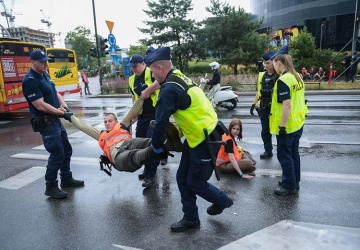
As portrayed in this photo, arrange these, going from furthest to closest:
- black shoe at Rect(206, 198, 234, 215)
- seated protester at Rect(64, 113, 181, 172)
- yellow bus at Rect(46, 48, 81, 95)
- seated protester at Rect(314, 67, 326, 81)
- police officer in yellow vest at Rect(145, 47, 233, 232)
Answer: seated protester at Rect(314, 67, 326, 81) → yellow bus at Rect(46, 48, 81, 95) → black shoe at Rect(206, 198, 234, 215) → seated protester at Rect(64, 113, 181, 172) → police officer in yellow vest at Rect(145, 47, 233, 232)

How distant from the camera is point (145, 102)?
4.88m

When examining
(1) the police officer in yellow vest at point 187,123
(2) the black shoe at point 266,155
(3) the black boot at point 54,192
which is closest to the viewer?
(1) the police officer in yellow vest at point 187,123

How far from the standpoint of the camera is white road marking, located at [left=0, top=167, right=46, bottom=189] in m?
5.17

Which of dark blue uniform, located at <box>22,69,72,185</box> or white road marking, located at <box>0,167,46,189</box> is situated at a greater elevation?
dark blue uniform, located at <box>22,69,72,185</box>

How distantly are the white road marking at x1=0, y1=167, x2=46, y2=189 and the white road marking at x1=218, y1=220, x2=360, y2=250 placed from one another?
375cm

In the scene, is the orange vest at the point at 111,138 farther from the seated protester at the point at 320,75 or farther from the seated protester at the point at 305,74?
the seated protester at the point at 305,74

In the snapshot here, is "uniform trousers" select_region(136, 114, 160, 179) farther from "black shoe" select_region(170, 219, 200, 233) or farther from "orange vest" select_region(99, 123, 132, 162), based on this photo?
"black shoe" select_region(170, 219, 200, 233)

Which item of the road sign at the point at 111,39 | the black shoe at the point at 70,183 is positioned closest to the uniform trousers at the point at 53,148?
the black shoe at the point at 70,183

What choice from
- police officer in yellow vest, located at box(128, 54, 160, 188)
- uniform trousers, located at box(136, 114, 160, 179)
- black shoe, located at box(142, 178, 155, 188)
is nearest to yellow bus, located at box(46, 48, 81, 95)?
police officer in yellow vest, located at box(128, 54, 160, 188)

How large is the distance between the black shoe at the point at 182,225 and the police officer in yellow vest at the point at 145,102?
1346 millimetres

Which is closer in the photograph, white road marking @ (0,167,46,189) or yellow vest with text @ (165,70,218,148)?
yellow vest with text @ (165,70,218,148)

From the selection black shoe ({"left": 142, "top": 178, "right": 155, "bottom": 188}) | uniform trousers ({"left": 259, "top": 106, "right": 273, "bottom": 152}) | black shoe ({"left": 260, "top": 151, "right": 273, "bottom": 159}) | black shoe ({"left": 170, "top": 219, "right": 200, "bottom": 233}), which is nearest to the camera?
black shoe ({"left": 170, "top": 219, "right": 200, "bottom": 233})

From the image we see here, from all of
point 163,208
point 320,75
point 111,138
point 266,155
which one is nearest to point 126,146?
point 111,138

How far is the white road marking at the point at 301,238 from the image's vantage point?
3.02 meters
